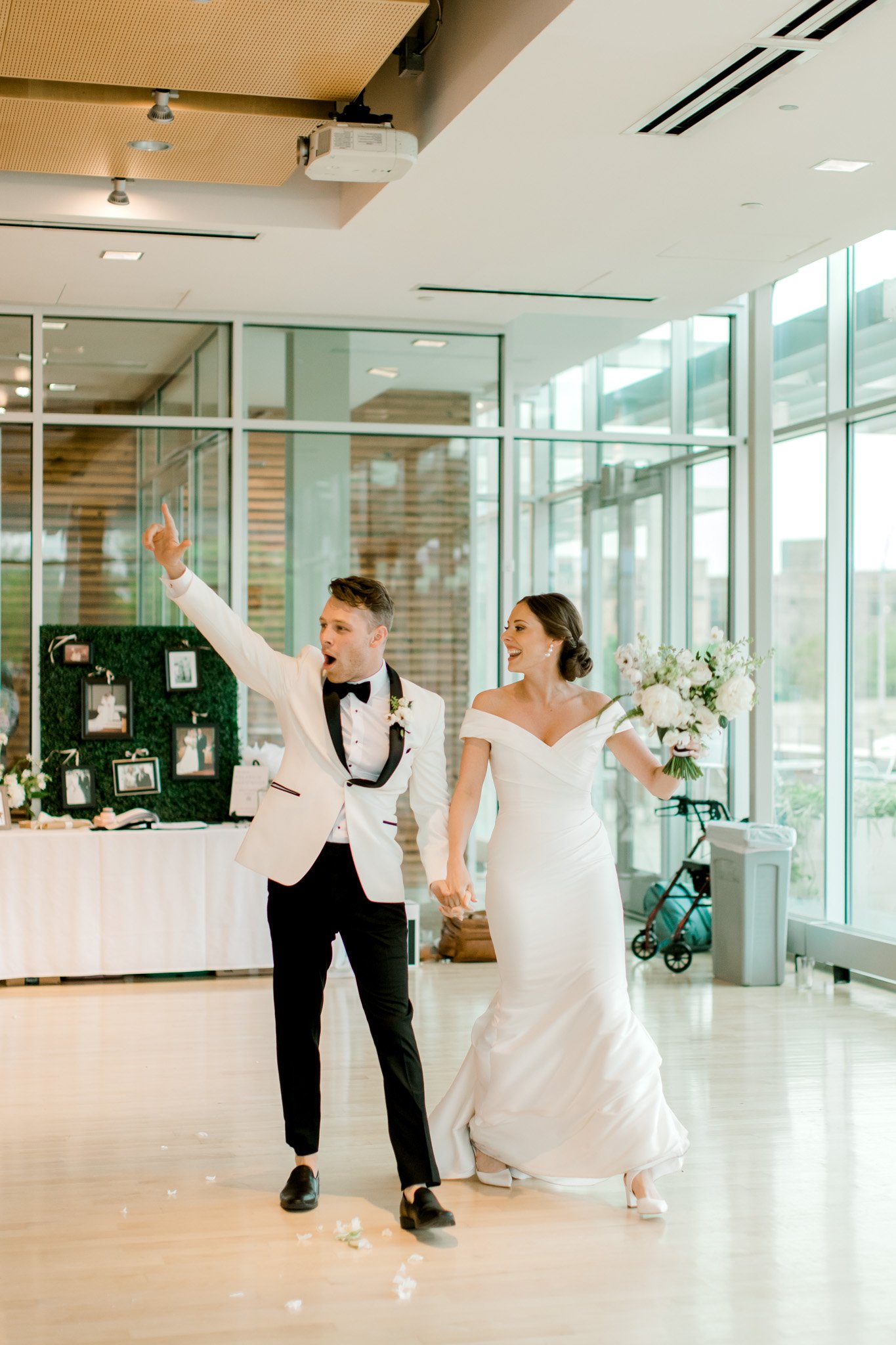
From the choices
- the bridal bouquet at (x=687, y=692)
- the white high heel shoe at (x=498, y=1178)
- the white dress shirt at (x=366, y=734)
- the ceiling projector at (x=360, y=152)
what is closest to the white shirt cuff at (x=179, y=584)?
the white dress shirt at (x=366, y=734)

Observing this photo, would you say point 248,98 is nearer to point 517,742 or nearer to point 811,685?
point 517,742

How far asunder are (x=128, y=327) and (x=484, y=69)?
13.7ft

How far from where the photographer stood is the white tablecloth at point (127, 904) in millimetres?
7906

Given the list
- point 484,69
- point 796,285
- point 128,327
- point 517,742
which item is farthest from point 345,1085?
point 796,285

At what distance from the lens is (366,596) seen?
169 inches

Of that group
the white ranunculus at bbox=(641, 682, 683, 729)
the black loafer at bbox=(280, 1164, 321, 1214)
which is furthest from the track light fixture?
the black loafer at bbox=(280, 1164, 321, 1214)

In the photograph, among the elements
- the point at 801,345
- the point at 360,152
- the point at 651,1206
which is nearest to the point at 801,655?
the point at 801,345

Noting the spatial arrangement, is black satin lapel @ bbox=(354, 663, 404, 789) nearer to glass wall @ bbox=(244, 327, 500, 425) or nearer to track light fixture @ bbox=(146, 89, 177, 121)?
track light fixture @ bbox=(146, 89, 177, 121)

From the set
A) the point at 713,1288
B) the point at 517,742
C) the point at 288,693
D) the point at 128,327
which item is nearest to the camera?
the point at 713,1288

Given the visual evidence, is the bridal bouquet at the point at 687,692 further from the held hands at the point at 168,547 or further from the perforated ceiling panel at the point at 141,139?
the perforated ceiling panel at the point at 141,139

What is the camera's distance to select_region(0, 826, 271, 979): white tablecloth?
7.91m

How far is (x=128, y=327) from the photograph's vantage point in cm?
892

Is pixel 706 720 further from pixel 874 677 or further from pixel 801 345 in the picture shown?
pixel 801 345

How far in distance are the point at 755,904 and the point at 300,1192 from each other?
4427 millimetres
